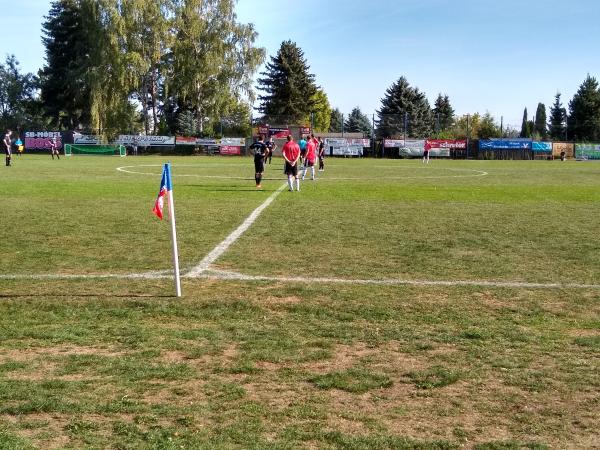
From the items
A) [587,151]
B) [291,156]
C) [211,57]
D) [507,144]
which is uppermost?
[211,57]

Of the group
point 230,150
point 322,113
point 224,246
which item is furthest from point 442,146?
point 224,246

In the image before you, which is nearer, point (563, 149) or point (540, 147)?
point (540, 147)

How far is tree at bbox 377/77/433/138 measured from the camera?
218ft

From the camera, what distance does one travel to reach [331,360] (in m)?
5.52

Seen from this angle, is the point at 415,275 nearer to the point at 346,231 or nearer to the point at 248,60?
the point at 346,231

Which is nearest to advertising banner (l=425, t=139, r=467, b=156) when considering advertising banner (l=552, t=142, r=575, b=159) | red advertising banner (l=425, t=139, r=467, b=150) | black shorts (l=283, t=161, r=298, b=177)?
red advertising banner (l=425, t=139, r=467, b=150)

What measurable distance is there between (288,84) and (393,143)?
75.9 ft

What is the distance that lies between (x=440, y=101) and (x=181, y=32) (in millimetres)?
50180

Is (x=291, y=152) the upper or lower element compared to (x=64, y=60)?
lower

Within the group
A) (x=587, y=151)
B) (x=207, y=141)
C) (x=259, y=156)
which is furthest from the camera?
(x=207, y=141)

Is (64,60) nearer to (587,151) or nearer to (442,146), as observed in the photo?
(442,146)

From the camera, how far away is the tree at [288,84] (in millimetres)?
83875

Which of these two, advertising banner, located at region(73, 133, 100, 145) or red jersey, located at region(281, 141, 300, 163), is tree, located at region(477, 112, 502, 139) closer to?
advertising banner, located at region(73, 133, 100, 145)

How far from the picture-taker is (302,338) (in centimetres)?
612
